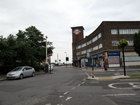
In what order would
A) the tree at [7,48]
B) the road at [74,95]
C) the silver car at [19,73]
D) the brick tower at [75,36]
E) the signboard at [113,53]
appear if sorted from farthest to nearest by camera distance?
the brick tower at [75,36]
the signboard at [113,53]
the tree at [7,48]
the silver car at [19,73]
the road at [74,95]

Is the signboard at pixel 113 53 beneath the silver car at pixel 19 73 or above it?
above

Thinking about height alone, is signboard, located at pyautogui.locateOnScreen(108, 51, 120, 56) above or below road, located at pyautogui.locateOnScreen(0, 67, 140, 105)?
above

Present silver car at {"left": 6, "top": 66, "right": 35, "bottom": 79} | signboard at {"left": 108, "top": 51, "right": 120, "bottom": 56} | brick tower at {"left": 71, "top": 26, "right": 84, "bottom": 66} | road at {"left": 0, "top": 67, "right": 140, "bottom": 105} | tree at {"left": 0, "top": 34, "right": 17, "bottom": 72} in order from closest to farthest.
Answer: road at {"left": 0, "top": 67, "right": 140, "bottom": 105} → silver car at {"left": 6, "top": 66, "right": 35, "bottom": 79} → tree at {"left": 0, "top": 34, "right": 17, "bottom": 72} → signboard at {"left": 108, "top": 51, "right": 120, "bottom": 56} → brick tower at {"left": 71, "top": 26, "right": 84, "bottom": 66}

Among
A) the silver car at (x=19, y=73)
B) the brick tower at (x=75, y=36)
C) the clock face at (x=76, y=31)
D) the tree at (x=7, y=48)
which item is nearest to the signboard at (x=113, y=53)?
the silver car at (x=19, y=73)

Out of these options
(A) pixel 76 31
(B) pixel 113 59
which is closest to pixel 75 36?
(A) pixel 76 31

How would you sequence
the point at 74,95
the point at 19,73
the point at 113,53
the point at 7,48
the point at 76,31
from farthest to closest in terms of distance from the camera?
the point at 76,31
the point at 113,53
the point at 7,48
the point at 19,73
the point at 74,95

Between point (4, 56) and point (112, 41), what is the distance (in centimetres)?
2545

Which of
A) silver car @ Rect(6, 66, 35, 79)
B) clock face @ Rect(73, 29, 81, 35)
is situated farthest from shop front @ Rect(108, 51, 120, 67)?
clock face @ Rect(73, 29, 81, 35)

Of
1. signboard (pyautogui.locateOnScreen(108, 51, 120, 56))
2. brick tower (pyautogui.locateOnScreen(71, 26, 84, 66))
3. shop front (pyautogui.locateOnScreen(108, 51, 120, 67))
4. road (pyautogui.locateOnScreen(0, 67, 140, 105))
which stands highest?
brick tower (pyautogui.locateOnScreen(71, 26, 84, 66))

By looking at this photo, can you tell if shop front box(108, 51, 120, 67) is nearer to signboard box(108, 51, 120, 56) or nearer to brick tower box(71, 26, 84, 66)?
signboard box(108, 51, 120, 56)

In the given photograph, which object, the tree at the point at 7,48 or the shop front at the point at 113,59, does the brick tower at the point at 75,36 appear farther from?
the tree at the point at 7,48

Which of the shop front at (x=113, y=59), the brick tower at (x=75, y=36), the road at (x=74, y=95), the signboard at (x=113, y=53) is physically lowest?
the road at (x=74, y=95)

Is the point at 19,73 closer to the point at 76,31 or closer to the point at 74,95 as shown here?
the point at 74,95

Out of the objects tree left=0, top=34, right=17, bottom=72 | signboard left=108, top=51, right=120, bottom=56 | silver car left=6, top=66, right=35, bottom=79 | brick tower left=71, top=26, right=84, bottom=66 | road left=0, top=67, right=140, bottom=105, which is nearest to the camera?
road left=0, top=67, right=140, bottom=105
